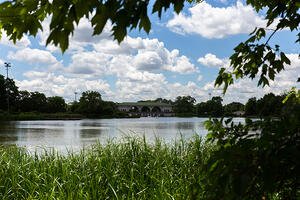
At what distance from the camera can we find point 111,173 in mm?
6820

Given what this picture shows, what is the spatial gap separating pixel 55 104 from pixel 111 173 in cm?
11016

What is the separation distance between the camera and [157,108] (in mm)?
191875

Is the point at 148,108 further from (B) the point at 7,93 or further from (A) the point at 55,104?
(B) the point at 7,93

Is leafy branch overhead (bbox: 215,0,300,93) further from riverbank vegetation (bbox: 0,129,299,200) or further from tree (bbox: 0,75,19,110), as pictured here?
tree (bbox: 0,75,19,110)

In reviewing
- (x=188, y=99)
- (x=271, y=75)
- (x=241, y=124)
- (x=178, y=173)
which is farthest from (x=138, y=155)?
(x=188, y=99)

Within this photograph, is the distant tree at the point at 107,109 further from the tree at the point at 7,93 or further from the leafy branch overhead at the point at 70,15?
the leafy branch overhead at the point at 70,15

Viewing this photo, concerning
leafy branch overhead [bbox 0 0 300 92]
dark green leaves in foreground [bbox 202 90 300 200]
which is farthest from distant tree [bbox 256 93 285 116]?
leafy branch overhead [bbox 0 0 300 92]

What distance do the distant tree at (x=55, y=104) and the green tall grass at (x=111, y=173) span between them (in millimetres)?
103791

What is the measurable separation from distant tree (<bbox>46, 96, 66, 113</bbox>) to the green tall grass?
104m

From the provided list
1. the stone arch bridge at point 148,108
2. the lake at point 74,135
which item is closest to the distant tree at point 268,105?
the lake at point 74,135

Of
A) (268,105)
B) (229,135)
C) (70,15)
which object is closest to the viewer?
(70,15)

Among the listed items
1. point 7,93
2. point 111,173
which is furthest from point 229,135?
point 7,93

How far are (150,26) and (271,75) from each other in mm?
2308

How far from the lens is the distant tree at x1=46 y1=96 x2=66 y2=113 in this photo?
110062 millimetres
